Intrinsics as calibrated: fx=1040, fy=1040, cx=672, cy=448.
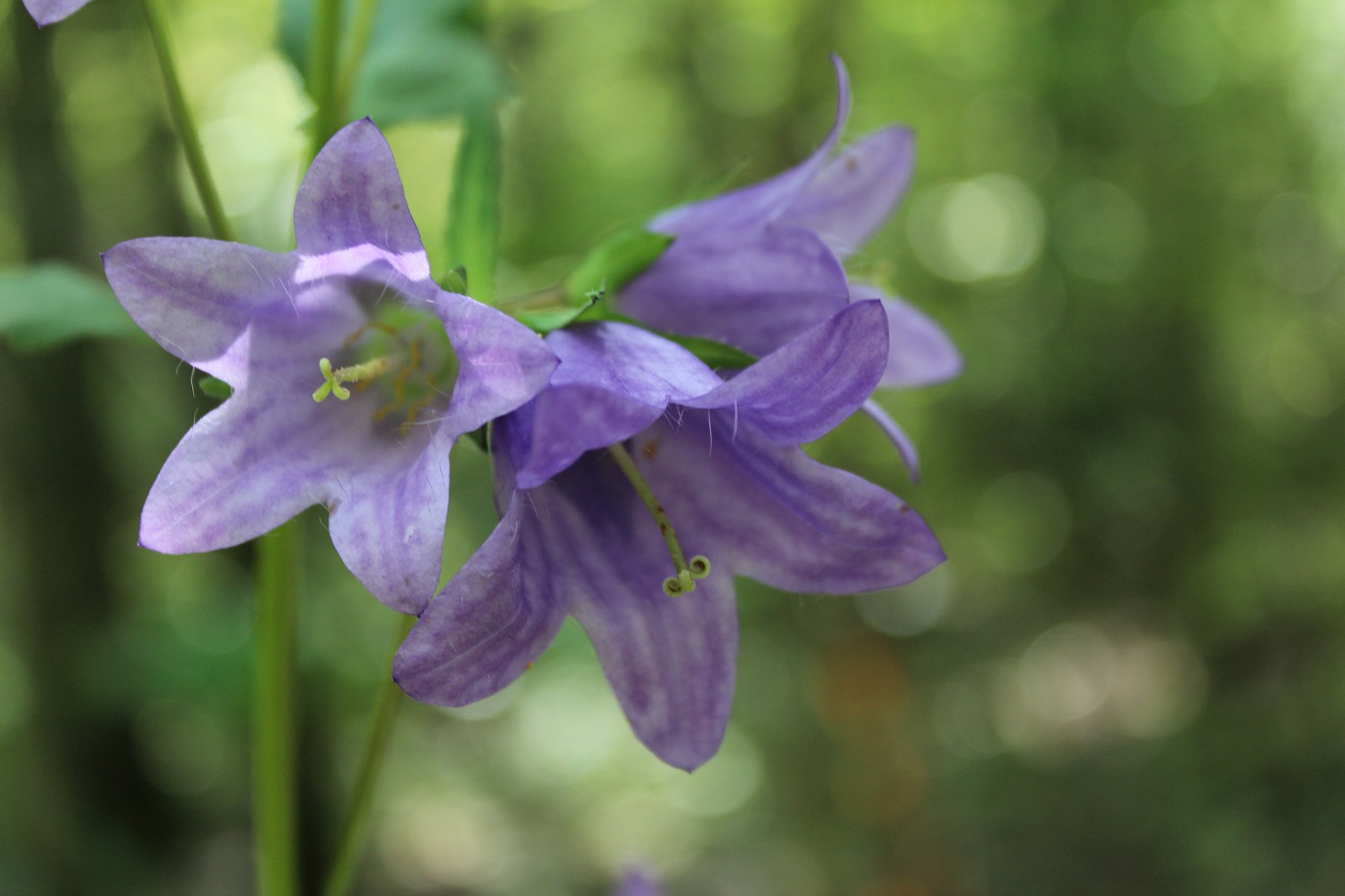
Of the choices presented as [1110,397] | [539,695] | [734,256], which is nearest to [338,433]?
[734,256]

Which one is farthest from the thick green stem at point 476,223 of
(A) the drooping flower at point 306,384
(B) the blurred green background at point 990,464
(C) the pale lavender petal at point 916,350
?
(B) the blurred green background at point 990,464

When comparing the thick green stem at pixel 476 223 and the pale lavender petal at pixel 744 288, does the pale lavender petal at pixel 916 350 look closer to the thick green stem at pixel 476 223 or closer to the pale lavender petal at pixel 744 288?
the pale lavender petal at pixel 744 288

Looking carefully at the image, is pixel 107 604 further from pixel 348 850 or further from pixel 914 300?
pixel 914 300

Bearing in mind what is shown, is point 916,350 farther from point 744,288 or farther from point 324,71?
point 324,71

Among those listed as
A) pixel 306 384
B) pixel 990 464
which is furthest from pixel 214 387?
pixel 990 464

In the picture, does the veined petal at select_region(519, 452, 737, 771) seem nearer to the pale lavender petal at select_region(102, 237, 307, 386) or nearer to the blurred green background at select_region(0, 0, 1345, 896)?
the pale lavender petal at select_region(102, 237, 307, 386)
